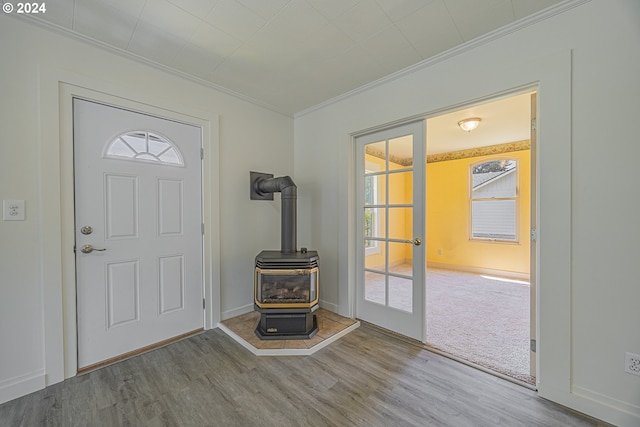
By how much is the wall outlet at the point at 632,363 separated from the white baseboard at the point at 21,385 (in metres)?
3.58

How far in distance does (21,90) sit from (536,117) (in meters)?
3.40

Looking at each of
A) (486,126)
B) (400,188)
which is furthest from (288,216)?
(486,126)

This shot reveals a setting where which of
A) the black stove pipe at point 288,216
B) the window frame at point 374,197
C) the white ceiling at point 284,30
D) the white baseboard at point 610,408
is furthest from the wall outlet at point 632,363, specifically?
the black stove pipe at point 288,216

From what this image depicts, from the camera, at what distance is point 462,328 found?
8.39 ft

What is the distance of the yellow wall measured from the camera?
182 inches

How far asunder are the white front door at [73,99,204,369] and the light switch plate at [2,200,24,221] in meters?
0.27

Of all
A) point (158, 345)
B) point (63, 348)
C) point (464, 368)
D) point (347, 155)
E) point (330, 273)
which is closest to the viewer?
point (63, 348)

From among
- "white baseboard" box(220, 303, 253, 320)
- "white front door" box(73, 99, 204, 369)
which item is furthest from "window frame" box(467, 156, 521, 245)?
"white front door" box(73, 99, 204, 369)

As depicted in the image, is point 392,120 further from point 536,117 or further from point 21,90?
point 21,90

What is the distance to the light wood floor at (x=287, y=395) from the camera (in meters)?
1.45

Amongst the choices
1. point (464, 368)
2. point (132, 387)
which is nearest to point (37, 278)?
point (132, 387)

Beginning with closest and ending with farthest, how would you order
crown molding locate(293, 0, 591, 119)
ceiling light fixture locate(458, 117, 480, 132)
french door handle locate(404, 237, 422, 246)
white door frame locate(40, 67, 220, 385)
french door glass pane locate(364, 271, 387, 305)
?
crown molding locate(293, 0, 591, 119), white door frame locate(40, 67, 220, 385), french door handle locate(404, 237, 422, 246), french door glass pane locate(364, 271, 387, 305), ceiling light fixture locate(458, 117, 480, 132)

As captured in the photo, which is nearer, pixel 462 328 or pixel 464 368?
pixel 464 368

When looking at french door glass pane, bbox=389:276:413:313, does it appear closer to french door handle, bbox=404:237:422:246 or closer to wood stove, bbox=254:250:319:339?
french door handle, bbox=404:237:422:246
